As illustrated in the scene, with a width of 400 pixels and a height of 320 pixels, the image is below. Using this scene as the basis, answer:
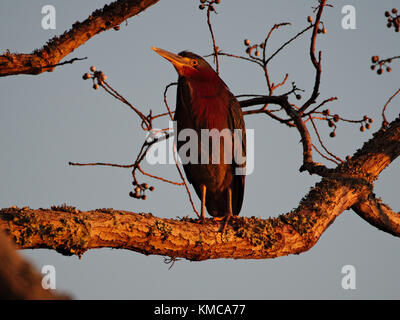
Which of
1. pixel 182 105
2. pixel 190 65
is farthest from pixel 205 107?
pixel 190 65

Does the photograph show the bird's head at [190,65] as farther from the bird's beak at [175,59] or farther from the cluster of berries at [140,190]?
the cluster of berries at [140,190]

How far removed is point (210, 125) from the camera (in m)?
3.86

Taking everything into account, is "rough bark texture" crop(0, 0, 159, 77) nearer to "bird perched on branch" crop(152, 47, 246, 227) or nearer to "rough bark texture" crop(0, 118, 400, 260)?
"rough bark texture" crop(0, 118, 400, 260)

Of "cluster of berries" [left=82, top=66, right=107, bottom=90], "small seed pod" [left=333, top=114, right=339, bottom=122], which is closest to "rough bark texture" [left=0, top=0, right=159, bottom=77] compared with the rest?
"cluster of berries" [left=82, top=66, right=107, bottom=90]

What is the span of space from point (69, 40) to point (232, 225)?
1.51m

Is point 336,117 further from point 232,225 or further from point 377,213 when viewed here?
point 232,225

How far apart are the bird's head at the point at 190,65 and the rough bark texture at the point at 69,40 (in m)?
1.30

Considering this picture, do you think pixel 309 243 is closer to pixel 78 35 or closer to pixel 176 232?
pixel 176 232

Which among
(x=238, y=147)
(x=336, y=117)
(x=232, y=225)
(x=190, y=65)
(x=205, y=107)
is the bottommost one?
(x=232, y=225)

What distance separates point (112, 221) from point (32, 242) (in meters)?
0.42

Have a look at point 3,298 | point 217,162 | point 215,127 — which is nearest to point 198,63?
point 215,127

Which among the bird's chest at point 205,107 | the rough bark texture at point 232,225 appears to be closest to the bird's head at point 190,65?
the bird's chest at point 205,107

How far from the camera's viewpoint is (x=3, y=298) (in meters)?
0.77
